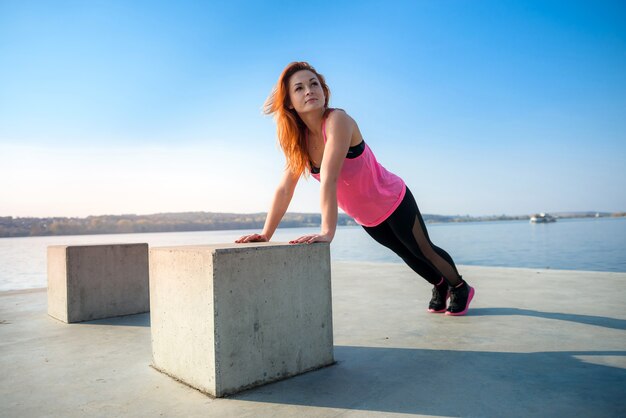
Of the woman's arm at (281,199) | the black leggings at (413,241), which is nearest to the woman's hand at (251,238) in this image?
the woman's arm at (281,199)

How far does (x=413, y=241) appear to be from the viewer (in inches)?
130

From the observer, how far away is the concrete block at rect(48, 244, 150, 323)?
3.78 metres

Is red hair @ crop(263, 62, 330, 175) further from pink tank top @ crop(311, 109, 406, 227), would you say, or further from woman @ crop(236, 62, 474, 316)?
pink tank top @ crop(311, 109, 406, 227)

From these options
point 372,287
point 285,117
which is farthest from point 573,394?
point 372,287

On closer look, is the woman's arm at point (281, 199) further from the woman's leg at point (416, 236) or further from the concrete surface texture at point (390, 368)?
the concrete surface texture at point (390, 368)

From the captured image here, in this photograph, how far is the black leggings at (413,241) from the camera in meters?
3.21

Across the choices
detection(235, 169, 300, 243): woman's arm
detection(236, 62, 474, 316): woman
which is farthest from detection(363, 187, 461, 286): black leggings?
detection(235, 169, 300, 243): woman's arm

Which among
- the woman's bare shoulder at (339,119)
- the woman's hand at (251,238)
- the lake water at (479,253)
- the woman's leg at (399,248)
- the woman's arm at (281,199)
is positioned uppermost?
the woman's bare shoulder at (339,119)

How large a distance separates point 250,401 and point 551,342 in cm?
196

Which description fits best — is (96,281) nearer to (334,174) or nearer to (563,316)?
(334,174)

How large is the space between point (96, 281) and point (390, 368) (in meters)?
2.91

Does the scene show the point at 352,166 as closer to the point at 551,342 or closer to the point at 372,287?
the point at 551,342

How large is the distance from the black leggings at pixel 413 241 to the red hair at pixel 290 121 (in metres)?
0.79

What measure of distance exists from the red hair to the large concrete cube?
82 cm
